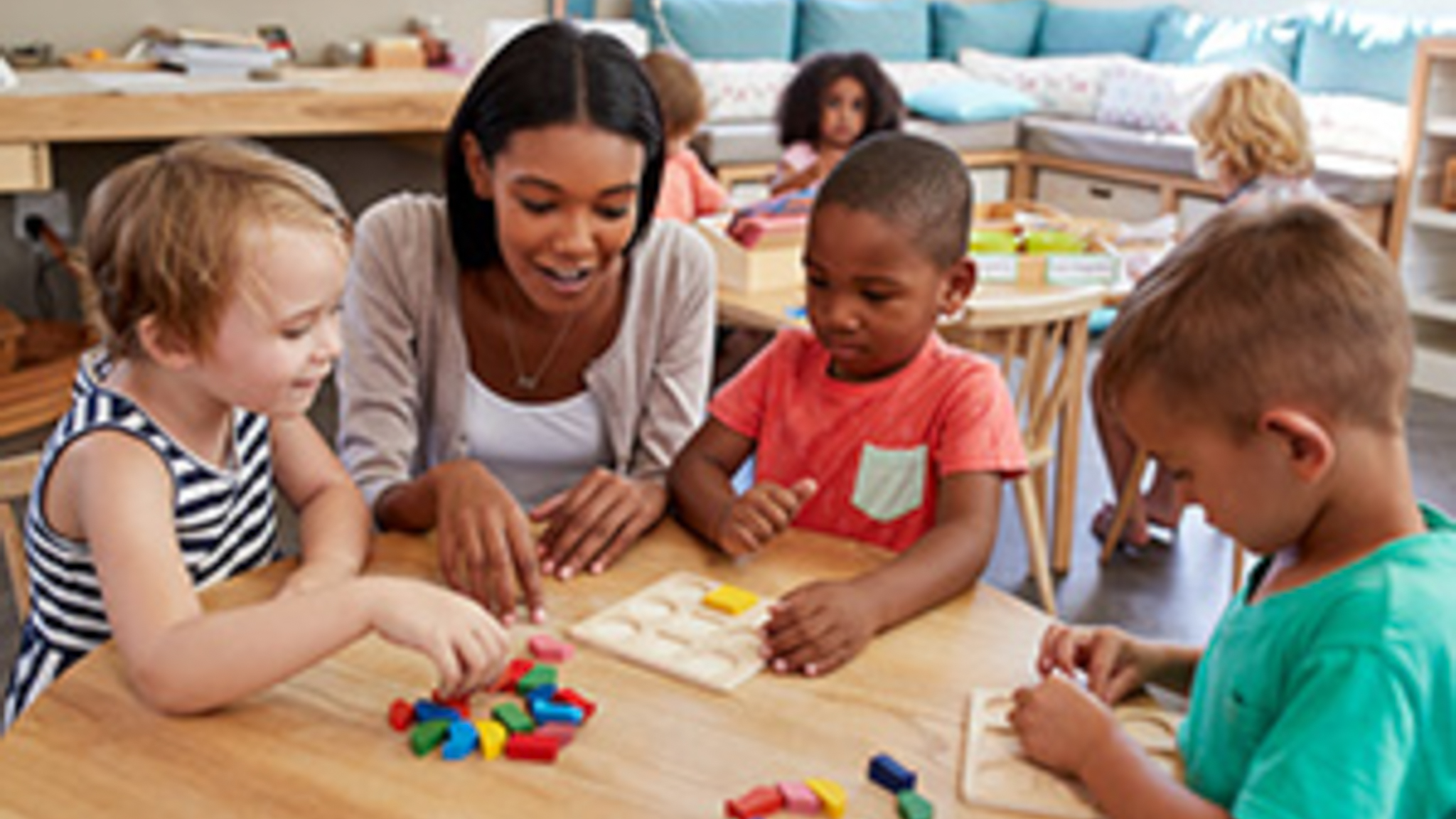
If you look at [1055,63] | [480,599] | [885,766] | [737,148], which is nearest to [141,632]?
[480,599]

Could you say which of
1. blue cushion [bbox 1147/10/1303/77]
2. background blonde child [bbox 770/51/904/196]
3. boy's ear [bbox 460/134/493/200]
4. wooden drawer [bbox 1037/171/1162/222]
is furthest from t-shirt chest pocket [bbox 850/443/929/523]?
blue cushion [bbox 1147/10/1303/77]

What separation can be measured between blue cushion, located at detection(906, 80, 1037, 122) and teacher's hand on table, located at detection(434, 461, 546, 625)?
5.41 meters

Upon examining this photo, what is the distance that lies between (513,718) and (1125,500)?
2.55 meters

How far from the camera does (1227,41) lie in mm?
6559

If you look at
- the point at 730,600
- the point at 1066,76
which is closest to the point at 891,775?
the point at 730,600

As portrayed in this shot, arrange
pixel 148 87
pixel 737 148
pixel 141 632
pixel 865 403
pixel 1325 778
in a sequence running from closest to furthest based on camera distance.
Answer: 1. pixel 1325 778
2. pixel 141 632
3. pixel 865 403
4. pixel 148 87
5. pixel 737 148

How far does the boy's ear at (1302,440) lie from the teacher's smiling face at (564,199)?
34.3 inches

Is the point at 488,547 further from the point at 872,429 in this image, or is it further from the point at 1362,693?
the point at 1362,693

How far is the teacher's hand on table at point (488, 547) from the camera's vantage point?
1.28m

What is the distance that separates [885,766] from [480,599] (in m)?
0.45

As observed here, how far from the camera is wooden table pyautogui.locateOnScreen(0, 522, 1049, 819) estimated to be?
96cm

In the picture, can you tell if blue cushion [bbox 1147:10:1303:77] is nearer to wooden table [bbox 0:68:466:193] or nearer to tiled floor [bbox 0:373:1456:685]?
tiled floor [bbox 0:373:1456:685]

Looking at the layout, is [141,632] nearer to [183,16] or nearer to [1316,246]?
[1316,246]

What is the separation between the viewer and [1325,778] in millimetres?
817
